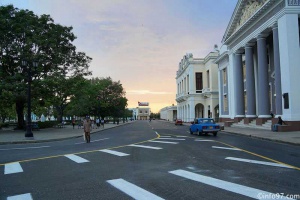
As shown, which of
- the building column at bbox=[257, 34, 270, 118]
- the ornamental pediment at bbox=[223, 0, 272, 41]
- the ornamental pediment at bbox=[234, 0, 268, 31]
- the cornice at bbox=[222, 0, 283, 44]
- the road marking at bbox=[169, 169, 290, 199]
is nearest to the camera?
the road marking at bbox=[169, 169, 290, 199]

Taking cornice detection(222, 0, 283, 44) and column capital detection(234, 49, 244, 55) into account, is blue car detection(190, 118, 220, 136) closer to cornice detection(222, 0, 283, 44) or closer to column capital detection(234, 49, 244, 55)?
cornice detection(222, 0, 283, 44)

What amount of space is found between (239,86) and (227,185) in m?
37.5

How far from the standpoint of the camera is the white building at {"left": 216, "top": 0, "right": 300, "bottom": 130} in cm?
2733

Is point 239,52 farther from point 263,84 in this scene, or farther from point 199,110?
point 199,110

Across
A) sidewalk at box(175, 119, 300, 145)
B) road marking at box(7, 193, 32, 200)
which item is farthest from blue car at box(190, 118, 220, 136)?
road marking at box(7, 193, 32, 200)

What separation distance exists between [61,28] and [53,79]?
26.7ft

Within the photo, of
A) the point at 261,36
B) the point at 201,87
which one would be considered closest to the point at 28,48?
the point at 261,36

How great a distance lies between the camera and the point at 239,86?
139 ft

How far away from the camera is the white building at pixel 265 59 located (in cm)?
2733

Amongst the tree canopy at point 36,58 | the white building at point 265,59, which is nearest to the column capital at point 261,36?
the white building at point 265,59

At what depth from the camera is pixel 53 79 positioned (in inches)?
1319

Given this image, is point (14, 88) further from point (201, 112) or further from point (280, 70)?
point (201, 112)

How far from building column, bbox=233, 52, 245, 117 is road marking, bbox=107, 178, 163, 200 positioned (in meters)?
37.2

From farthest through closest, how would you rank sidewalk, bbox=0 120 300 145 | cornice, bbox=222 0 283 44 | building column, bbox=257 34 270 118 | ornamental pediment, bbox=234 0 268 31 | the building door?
the building door
ornamental pediment, bbox=234 0 268 31
building column, bbox=257 34 270 118
cornice, bbox=222 0 283 44
sidewalk, bbox=0 120 300 145
